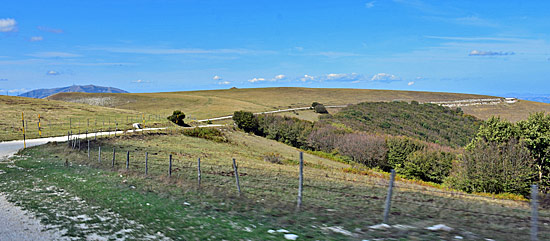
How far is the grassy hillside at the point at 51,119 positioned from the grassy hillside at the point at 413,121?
47.8 m

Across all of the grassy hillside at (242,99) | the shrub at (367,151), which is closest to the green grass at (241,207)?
the shrub at (367,151)

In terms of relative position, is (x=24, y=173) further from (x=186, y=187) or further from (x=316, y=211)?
(x=316, y=211)

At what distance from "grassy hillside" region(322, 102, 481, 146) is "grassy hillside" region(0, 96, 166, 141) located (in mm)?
47789

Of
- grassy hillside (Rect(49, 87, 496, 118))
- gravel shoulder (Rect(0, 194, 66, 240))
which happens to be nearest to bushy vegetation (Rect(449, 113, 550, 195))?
gravel shoulder (Rect(0, 194, 66, 240))

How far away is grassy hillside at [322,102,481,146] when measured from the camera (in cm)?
8662

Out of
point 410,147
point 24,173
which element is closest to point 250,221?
point 24,173

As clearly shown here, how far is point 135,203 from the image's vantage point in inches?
477

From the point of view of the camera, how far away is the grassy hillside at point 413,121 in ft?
284

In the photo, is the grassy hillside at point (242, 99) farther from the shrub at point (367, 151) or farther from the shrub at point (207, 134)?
the shrub at point (367, 151)

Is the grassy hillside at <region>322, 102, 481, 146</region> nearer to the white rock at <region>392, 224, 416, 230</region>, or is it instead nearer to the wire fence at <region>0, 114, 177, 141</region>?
the wire fence at <region>0, 114, 177, 141</region>

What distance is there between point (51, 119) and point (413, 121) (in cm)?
8473

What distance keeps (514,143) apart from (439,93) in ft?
507

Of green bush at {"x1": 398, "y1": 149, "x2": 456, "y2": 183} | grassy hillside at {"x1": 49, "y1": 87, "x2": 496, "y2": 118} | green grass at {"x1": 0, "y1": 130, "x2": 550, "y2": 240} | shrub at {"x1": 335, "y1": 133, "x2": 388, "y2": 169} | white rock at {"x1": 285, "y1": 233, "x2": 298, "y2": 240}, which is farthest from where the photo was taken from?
Answer: grassy hillside at {"x1": 49, "y1": 87, "x2": 496, "y2": 118}

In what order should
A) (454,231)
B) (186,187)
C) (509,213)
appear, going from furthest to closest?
(186,187)
(509,213)
(454,231)
